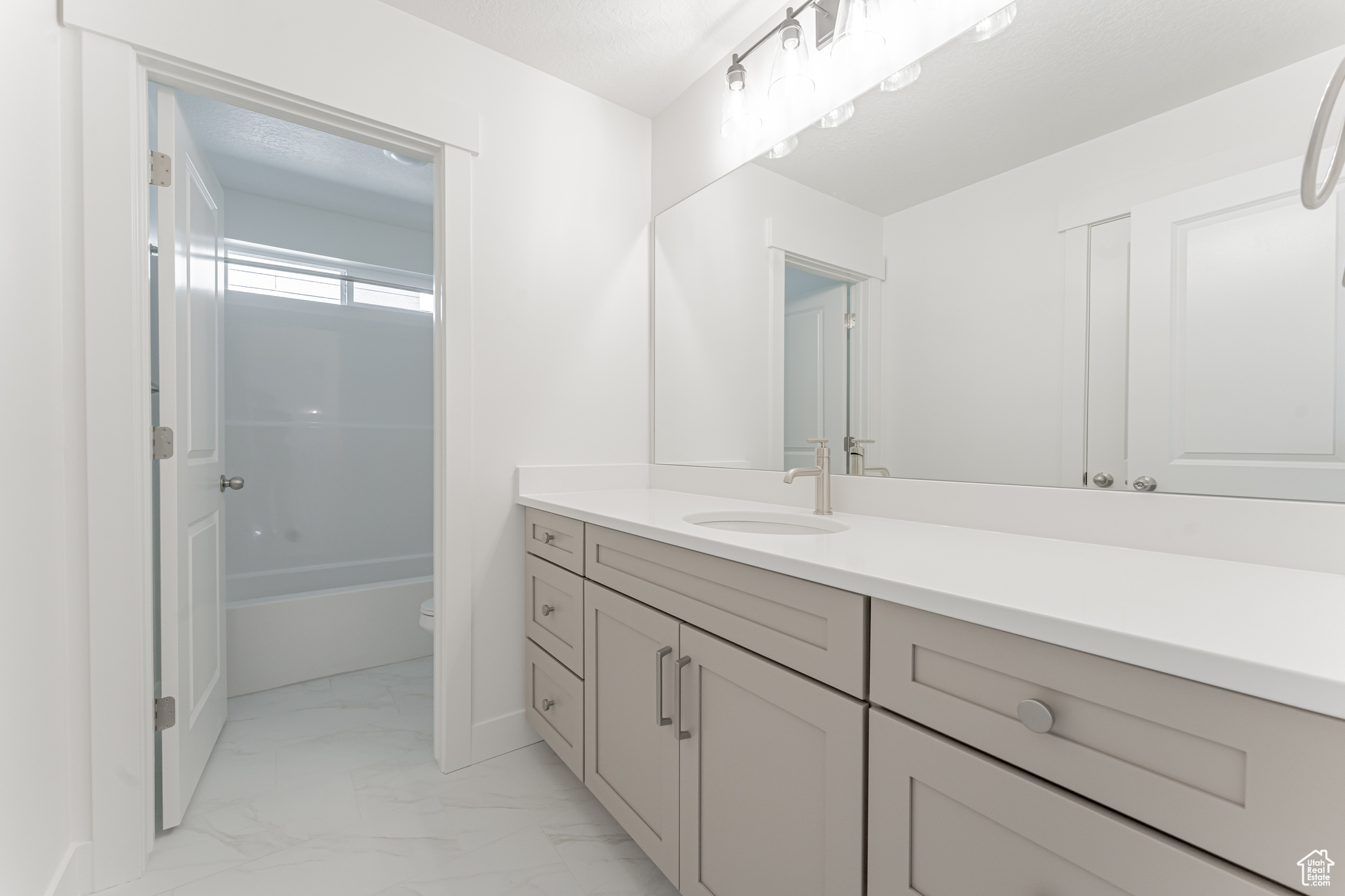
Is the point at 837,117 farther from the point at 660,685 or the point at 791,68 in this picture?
the point at 660,685

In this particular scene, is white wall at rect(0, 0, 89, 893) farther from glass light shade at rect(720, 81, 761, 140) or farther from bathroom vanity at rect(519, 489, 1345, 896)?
glass light shade at rect(720, 81, 761, 140)

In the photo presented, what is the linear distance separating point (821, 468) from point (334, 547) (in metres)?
2.96

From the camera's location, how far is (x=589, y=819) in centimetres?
151

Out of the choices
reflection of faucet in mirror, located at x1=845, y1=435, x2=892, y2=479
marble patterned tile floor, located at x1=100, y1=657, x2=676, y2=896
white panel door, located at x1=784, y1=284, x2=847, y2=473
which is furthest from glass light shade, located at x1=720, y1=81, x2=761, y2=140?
marble patterned tile floor, located at x1=100, y1=657, x2=676, y2=896

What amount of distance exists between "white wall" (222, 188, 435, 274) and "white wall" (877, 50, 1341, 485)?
7.37ft

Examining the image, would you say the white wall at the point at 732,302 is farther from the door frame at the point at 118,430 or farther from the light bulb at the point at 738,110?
the door frame at the point at 118,430

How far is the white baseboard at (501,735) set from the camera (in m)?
1.79

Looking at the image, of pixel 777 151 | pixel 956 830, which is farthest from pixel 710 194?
pixel 956 830

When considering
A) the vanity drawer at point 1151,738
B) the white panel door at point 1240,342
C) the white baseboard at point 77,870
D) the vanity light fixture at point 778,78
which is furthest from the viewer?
the vanity light fixture at point 778,78

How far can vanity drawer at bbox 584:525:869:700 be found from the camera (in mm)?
801

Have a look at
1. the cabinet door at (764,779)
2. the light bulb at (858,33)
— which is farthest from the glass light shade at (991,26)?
the cabinet door at (764,779)

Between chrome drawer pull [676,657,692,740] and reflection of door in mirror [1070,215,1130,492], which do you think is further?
chrome drawer pull [676,657,692,740]

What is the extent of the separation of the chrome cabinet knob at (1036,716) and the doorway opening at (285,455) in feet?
5.68

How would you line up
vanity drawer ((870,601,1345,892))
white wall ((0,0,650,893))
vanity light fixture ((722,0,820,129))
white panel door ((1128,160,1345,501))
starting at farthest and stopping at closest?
vanity light fixture ((722,0,820,129)) < white wall ((0,0,650,893)) < white panel door ((1128,160,1345,501)) < vanity drawer ((870,601,1345,892))
